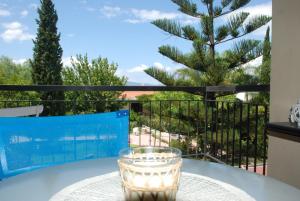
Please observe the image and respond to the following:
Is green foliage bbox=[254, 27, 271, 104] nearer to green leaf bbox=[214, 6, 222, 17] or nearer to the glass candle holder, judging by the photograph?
green leaf bbox=[214, 6, 222, 17]

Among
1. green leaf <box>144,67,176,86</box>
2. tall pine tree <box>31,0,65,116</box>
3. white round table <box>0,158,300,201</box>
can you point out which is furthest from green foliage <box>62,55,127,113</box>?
white round table <box>0,158,300,201</box>

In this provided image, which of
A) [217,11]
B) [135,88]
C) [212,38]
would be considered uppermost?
[217,11]

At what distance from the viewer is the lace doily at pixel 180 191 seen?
26.5 inches

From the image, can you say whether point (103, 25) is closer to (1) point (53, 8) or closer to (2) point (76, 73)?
(2) point (76, 73)

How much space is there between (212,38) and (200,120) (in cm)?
225

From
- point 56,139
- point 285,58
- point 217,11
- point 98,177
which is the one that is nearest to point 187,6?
point 217,11

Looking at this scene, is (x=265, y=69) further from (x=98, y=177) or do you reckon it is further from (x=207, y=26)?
(x=98, y=177)

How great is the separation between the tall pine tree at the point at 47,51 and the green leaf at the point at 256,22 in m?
9.15

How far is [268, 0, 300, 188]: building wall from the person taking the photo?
2.06m

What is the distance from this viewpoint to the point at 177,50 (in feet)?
28.3

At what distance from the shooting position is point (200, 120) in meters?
8.55

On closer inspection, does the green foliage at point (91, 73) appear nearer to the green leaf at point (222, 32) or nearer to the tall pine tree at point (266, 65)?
the green leaf at point (222, 32)

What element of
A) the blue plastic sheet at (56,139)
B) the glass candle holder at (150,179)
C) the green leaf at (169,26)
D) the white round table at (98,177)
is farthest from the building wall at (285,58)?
the green leaf at (169,26)


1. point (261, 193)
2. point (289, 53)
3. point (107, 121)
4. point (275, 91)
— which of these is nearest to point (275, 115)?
point (275, 91)
